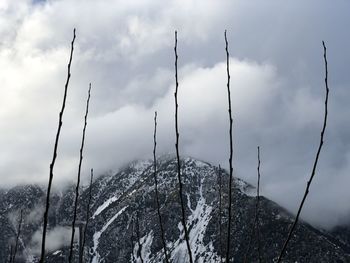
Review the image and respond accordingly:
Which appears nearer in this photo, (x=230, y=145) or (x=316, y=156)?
(x=316, y=156)

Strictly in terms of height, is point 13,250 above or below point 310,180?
below

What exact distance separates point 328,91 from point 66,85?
201 centimetres

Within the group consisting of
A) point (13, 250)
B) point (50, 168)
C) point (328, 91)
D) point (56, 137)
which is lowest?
point (13, 250)

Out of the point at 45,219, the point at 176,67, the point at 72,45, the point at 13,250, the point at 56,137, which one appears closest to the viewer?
the point at 45,219

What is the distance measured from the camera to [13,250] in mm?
5086

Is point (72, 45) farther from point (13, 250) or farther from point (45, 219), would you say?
point (13, 250)

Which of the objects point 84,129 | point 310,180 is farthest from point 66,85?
point 310,180

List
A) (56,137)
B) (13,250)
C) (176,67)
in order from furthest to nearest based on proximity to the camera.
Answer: (13,250) → (176,67) → (56,137)

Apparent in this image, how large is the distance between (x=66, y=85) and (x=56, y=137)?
52 centimetres

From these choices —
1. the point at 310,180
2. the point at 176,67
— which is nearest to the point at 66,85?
the point at 176,67

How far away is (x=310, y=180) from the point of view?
3547 mm

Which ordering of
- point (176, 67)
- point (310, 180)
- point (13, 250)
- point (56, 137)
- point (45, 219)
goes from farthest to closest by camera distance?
point (13, 250) < point (176, 67) < point (310, 180) < point (56, 137) < point (45, 219)

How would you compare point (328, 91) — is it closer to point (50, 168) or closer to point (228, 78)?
point (228, 78)

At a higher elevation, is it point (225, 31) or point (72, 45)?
point (225, 31)
